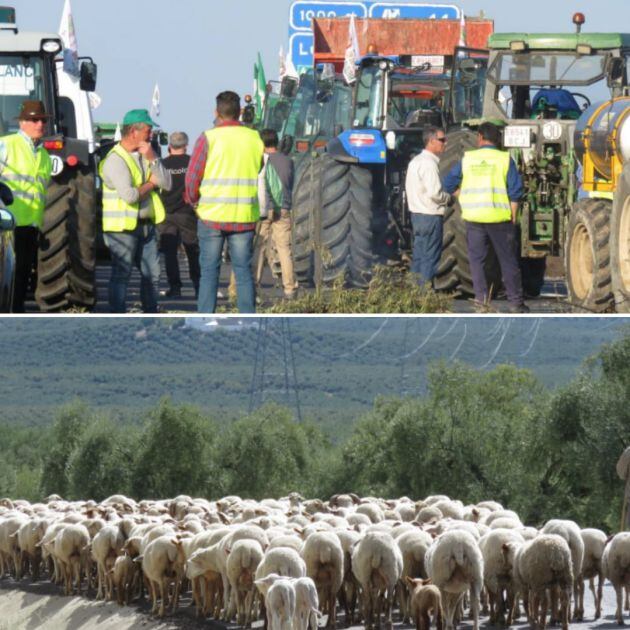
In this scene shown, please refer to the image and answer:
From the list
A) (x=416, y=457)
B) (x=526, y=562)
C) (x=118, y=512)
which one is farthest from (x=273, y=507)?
(x=416, y=457)

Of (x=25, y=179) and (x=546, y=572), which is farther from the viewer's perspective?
(x=25, y=179)

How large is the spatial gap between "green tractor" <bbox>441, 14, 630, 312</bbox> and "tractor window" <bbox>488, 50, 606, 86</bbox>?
0.04 ft

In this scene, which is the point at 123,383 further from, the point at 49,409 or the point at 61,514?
the point at 61,514

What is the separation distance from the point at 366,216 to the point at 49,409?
85934mm

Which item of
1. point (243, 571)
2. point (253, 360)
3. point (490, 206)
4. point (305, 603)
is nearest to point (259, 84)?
point (490, 206)

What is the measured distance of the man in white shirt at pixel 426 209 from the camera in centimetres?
2228

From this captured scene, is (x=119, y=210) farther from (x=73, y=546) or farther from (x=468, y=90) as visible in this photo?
(x=73, y=546)

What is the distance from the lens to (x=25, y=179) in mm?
20406

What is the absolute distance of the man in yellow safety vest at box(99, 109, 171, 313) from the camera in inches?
784

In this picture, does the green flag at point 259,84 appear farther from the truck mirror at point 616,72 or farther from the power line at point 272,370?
the power line at point 272,370

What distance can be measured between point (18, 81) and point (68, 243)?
10.1ft

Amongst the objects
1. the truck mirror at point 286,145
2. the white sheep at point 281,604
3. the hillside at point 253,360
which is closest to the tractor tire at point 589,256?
the white sheep at point 281,604

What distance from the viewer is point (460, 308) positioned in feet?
75.5

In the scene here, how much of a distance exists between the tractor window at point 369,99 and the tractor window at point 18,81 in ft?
15.4
